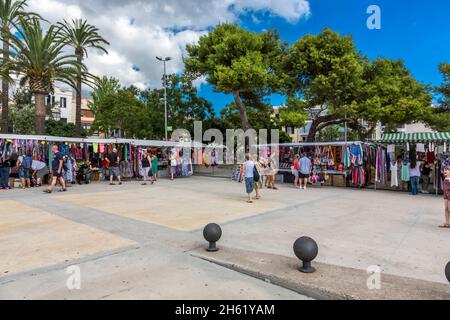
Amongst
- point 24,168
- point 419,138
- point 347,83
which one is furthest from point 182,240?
point 347,83

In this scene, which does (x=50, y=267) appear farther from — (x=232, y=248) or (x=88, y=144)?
(x=88, y=144)

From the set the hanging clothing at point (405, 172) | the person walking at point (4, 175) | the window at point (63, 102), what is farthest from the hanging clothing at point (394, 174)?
the window at point (63, 102)

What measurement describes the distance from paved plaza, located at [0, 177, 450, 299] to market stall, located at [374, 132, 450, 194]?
9.74ft

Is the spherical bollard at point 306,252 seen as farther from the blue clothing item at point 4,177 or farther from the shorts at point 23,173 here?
the blue clothing item at point 4,177

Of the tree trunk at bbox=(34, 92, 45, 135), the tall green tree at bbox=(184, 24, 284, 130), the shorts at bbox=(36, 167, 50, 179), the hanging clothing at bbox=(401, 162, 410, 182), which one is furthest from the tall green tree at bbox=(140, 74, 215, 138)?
the hanging clothing at bbox=(401, 162, 410, 182)

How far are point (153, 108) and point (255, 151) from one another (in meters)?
14.7

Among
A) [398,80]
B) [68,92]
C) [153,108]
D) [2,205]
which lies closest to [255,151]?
[398,80]

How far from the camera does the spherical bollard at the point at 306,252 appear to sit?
14.2 feet

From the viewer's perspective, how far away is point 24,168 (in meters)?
14.2

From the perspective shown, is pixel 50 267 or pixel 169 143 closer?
pixel 50 267

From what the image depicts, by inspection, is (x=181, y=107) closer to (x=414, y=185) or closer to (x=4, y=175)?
(x=4, y=175)

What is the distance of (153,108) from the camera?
30203 millimetres

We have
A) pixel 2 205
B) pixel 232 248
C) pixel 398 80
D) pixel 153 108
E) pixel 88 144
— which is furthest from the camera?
pixel 153 108

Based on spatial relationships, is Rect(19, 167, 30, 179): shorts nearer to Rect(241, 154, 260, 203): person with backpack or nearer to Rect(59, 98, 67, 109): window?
Answer: Rect(241, 154, 260, 203): person with backpack
